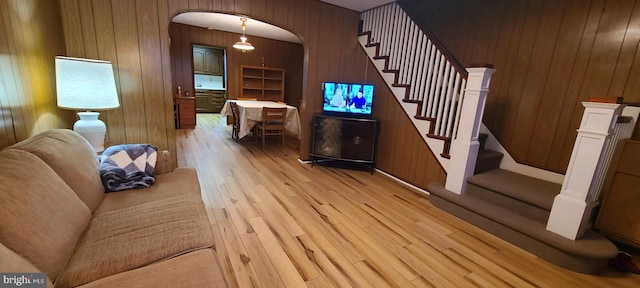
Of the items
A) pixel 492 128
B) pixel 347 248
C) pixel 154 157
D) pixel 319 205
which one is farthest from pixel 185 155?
pixel 492 128

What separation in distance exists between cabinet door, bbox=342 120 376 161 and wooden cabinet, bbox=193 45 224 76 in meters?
7.18

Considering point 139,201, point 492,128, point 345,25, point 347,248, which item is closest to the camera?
point 139,201

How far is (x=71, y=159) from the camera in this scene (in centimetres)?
146

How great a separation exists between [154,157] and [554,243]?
3181mm

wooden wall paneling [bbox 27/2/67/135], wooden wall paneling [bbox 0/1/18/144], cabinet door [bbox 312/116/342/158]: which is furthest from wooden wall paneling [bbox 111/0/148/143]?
cabinet door [bbox 312/116/342/158]

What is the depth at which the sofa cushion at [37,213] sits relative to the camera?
0.90m

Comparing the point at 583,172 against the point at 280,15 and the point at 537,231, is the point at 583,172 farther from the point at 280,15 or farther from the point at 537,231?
A: the point at 280,15

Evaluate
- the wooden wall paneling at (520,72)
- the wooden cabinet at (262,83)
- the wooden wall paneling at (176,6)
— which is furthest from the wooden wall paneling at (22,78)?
the wooden cabinet at (262,83)

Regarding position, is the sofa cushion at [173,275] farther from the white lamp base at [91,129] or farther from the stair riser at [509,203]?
the stair riser at [509,203]

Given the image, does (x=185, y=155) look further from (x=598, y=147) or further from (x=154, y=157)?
Result: (x=598, y=147)

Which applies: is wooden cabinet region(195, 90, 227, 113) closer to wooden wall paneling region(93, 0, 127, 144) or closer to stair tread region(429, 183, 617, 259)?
wooden wall paneling region(93, 0, 127, 144)

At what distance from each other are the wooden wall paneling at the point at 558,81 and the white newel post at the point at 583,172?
89 cm

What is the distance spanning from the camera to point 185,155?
4.07 meters

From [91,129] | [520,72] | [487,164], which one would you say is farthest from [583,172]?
[91,129]
